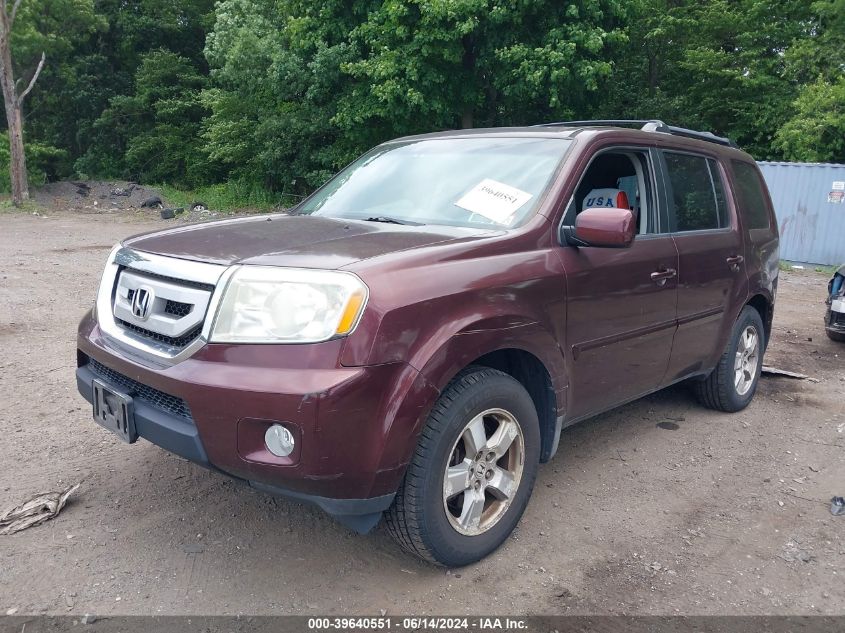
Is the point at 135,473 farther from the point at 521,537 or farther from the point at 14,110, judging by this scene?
the point at 14,110

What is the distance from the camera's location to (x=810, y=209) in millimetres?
14852

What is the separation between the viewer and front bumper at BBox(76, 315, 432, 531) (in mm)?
2473

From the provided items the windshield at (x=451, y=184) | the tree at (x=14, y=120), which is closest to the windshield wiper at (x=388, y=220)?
the windshield at (x=451, y=184)

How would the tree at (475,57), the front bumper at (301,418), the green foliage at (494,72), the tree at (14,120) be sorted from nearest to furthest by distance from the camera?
1. the front bumper at (301,418)
2. the tree at (475,57)
3. the green foliage at (494,72)
4. the tree at (14,120)

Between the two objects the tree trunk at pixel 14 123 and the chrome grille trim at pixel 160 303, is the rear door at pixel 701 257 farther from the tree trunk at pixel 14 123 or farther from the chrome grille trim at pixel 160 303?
the tree trunk at pixel 14 123

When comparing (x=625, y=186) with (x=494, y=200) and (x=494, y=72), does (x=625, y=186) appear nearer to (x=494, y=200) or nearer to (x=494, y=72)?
(x=494, y=200)

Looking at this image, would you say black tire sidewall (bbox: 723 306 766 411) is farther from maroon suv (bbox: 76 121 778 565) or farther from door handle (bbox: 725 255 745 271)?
maroon suv (bbox: 76 121 778 565)

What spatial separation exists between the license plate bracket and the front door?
1953mm

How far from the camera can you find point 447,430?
2.80 m

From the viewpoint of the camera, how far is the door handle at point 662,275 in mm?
3910

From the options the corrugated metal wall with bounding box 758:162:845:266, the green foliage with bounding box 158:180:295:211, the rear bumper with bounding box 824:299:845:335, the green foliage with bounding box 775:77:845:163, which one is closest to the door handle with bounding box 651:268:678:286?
the rear bumper with bounding box 824:299:845:335

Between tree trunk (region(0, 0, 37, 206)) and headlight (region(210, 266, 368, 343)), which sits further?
tree trunk (region(0, 0, 37, 206))

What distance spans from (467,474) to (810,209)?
1453 cm

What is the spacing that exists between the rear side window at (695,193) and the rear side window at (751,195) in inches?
11.6
